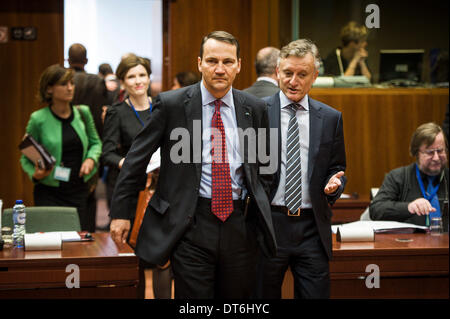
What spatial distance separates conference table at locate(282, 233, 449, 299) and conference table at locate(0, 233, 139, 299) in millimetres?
888

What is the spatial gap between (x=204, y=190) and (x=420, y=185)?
202 cm

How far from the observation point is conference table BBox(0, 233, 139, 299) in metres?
3.38

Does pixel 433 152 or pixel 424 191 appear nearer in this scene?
pixel 433 152

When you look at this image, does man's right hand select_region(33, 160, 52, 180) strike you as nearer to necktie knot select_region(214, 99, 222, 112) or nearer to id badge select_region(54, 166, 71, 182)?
id badge select_region(54, 166, 71, 182)

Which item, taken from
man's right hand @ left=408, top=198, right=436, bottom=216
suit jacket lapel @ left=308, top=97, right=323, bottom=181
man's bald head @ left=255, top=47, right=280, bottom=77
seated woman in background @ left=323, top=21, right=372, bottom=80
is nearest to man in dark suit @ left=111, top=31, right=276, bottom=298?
suit jacket lapel @ left=308, top=97, right=323, bottom=181

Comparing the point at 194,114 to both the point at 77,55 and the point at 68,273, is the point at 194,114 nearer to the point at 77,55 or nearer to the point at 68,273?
the point at 68,273

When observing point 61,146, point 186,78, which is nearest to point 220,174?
point 61,146

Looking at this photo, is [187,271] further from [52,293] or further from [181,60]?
[181,60]

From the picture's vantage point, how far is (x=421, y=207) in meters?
4.07

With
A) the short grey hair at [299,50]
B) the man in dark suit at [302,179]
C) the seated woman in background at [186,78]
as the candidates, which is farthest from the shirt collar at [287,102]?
the seated woman in background at [186,78]

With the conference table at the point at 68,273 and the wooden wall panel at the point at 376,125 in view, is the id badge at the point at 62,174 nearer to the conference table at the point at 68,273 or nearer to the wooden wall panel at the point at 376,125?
the conference table at the point at 68,273

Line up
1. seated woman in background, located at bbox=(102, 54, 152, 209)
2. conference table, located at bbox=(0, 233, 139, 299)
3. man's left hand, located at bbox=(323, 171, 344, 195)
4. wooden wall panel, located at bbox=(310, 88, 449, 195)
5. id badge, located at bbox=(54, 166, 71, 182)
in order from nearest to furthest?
man's left hand, located at bbox=(323, 171, 344, 195), conference table, located at bbox=(0, 233, 139, 299), seated woman in background, located at bbox=(102, 54, 152, 209), id badge, located at bbox=(54, 166, 71, 182), wooden wall panel, located at bbox=(310, 88, 449, 195)

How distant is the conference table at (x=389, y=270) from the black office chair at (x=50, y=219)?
4.72 feet
